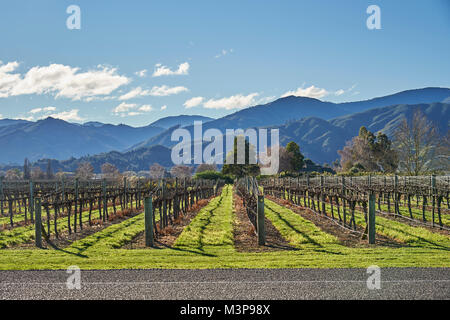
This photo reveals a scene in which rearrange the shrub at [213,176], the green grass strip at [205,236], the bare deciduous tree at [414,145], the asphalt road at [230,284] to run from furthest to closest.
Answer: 1. the shrub at [213,176]
2. the bare deciduous tree at [414,145]
3. the green grass strip at [205,236]
4. the asphalt road at [230,284]

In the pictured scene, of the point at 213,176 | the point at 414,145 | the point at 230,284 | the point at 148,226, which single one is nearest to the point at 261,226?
the point at 148,226

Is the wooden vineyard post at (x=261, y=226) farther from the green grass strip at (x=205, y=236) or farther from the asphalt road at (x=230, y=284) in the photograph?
the asphalt road at (x=230, y=284)

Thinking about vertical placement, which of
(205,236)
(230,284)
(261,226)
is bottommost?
(205,236)

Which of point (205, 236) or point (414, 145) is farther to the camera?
point (414, 145)

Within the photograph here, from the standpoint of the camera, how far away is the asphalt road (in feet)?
20.2

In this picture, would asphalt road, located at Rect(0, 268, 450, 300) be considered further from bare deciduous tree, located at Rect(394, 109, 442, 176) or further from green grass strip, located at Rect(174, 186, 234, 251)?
bare deciduous tree, located at Rect(394, 109, 442, 176)

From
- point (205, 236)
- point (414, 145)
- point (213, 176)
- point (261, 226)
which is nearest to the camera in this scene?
point (261, 226)

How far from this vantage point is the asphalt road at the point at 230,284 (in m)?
6.15

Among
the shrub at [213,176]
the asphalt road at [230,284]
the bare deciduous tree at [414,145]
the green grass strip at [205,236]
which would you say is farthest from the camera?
the shrub at [213,176]

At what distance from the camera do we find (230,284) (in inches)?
266

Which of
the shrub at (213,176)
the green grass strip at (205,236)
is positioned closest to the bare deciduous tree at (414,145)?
the shrub at (213,176)

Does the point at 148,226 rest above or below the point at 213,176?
above

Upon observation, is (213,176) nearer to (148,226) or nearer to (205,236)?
(205,236)

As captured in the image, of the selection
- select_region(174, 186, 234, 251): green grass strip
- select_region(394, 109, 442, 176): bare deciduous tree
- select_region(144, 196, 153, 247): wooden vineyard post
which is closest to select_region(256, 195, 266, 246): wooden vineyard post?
select_region(174, 186, 234, 251): green grass strip
